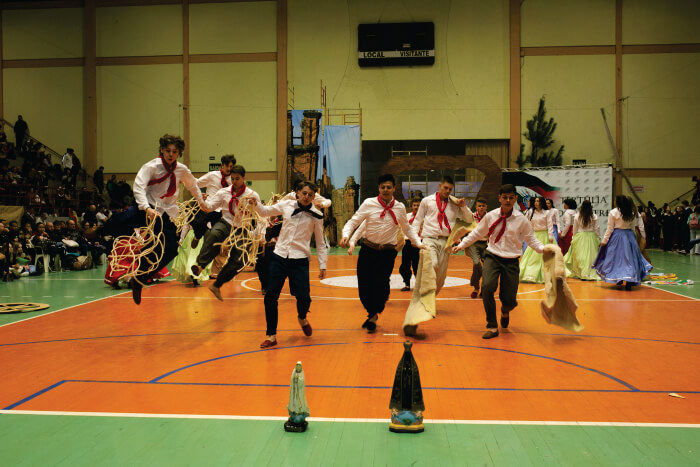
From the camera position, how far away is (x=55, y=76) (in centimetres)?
2838

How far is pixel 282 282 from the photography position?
22.1ft

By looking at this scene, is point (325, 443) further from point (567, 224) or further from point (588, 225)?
point (567, 224)

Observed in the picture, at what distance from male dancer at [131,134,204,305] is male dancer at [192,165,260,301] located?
0.80 metres

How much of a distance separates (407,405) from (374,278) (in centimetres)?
375

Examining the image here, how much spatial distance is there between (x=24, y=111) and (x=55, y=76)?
7.88 ft

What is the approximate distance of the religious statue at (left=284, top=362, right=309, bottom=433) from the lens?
3822 millimetres

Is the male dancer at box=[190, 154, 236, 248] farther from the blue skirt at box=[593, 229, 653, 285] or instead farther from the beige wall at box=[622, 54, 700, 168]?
the beige wall at box=[622, 54, 700, 168]

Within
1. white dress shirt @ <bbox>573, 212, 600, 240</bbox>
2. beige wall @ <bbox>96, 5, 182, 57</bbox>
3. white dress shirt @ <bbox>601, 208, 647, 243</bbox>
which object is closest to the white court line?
white dress shirt @ <bbox>601, 208, 647, 243</bbox>

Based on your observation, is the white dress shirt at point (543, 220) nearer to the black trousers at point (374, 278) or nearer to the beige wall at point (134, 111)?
the black trousers at point (374, 278)

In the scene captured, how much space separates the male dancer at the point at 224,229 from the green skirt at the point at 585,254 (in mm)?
8647

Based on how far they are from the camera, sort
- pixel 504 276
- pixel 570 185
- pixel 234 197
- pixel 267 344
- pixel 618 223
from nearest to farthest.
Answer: pixel 267 344 < pixel 504 276 < pixel 234 197 < pixel 618 223 < pixel 570 185

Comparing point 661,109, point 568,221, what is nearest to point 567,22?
point 661,109

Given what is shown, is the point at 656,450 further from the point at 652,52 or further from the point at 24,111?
the point at 24,111

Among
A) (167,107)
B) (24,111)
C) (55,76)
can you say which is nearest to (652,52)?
(167,107)
